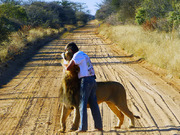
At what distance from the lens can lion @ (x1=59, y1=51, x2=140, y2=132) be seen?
440cm

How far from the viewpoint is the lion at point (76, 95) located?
440cm

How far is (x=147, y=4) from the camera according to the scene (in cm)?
2052

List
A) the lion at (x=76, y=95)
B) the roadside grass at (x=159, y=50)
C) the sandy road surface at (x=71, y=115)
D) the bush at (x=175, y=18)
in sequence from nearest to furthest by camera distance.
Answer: the lion at (x=76, y=95)
the sandy road surface at (x=71, y=115)
the roadside grass at (x=159, y=50)
the bush at (x=175, y=18)

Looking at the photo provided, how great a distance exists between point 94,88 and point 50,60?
9.87 meters

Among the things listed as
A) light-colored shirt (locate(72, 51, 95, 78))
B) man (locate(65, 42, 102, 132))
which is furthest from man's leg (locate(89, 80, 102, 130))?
light-colored shirt (locate(72, 51, 95, 78))

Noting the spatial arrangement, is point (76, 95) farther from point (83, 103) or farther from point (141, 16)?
point (141, 16)

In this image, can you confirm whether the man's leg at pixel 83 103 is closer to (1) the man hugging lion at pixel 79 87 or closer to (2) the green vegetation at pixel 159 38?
(1) the man hugging lion at pixel 79 87

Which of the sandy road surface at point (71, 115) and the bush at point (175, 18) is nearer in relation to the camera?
the sandy road surface at point (71, 115)

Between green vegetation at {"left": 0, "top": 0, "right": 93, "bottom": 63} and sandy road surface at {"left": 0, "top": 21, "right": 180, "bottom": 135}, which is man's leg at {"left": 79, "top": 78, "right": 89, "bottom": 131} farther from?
green vegetation at {"left": 0, "top": 0, "right": 93, "bottom": 63}

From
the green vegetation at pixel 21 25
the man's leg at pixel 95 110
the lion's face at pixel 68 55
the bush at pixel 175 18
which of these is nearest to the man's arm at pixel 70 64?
the lion's face at pixel 68 55

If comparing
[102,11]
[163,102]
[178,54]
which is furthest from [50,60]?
[102,11]

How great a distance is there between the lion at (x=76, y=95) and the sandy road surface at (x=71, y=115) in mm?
497

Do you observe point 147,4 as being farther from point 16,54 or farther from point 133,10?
point 16,54

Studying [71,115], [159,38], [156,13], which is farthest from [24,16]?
[71,115]
